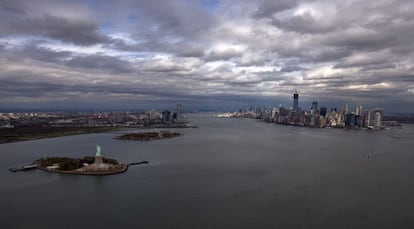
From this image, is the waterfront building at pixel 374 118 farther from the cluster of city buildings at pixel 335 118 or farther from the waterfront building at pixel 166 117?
the waterfront building at pixel 166 117

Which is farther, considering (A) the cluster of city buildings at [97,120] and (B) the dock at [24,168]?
(A) the cluster of city buildings at [97,120]

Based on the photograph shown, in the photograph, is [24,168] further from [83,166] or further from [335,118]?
[335,118]

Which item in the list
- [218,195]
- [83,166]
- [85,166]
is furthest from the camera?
[83,166]

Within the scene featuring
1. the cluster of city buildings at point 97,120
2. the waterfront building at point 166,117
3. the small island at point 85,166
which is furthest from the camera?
the waterfront building at point 166,117

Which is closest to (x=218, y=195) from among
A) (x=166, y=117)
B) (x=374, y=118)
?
(x=166, y=117)

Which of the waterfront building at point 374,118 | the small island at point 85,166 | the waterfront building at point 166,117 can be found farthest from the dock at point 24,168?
the waterfront building at point 374,118

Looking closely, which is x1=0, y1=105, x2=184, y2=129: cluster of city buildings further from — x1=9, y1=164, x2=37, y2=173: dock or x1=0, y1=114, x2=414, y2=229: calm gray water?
x1=0, y1=114, x2=414, y2=229: calm gray water

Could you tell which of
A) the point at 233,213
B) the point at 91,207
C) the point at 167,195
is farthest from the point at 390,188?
the point at 91,207

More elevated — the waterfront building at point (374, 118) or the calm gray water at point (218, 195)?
the waterfront building at point (374, 118)

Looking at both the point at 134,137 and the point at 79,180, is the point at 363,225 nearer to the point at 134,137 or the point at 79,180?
the point at 79,180
